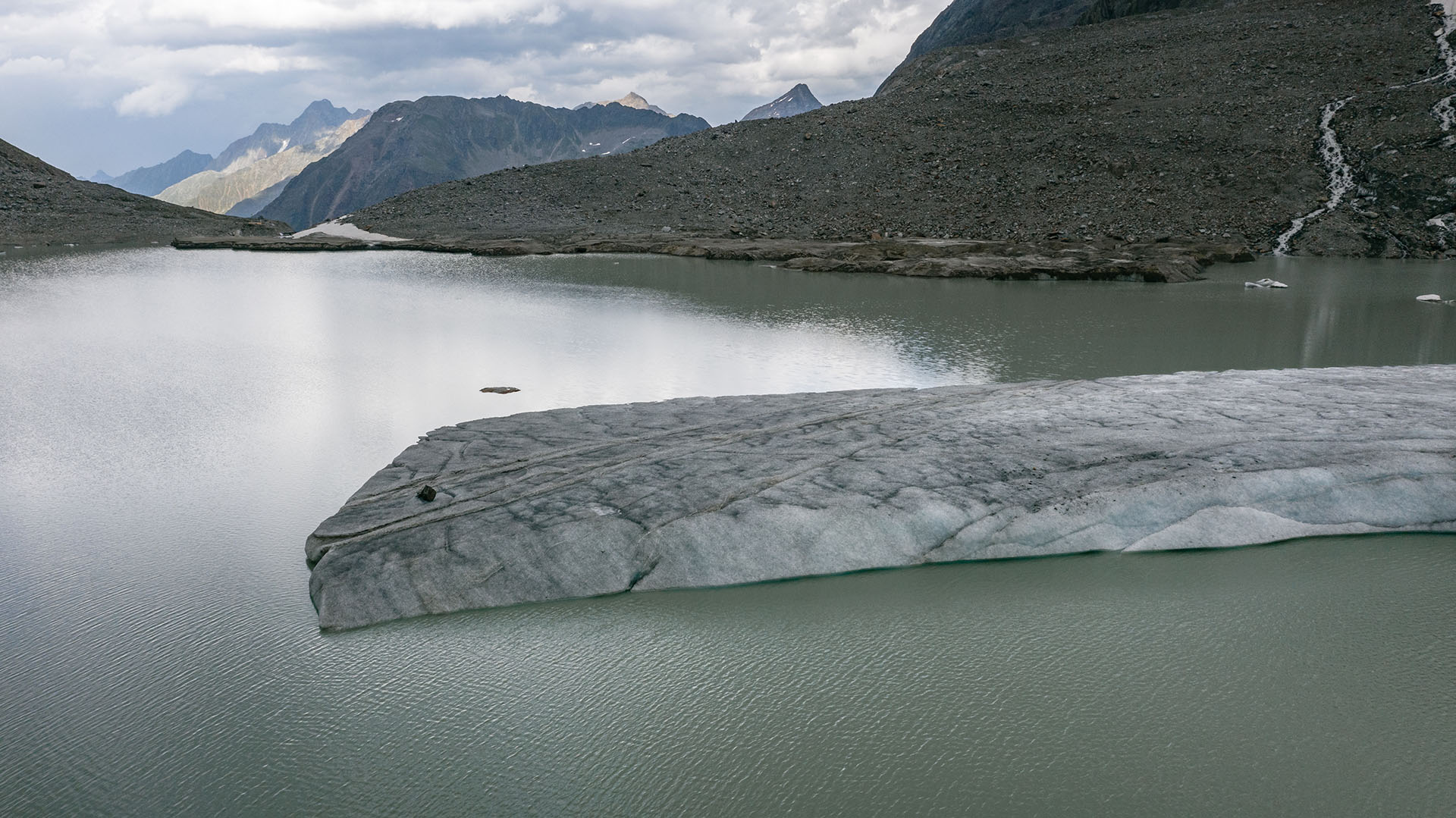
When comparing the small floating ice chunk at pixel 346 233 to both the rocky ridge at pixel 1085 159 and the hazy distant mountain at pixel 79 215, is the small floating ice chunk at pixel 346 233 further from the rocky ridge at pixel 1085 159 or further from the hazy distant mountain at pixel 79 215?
the hazy distant mountain at pixel 79 215

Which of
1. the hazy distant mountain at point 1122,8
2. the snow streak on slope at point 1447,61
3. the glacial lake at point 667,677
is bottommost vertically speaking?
the glacial lake at point 667,677

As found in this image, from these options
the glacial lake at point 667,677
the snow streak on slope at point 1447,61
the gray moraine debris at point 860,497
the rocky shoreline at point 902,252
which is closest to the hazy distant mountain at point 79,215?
the rocky shoreline at point 902,252

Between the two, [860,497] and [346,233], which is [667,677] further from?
[346,233]

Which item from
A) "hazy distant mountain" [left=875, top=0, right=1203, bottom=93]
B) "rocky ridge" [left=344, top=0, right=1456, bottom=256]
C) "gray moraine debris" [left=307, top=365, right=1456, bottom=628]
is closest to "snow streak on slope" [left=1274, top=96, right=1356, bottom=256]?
"rocky ridge" [left=344, top=0, right=1456, bottom=256]

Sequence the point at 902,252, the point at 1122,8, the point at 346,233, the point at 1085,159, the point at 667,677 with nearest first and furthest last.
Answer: the point at 667,677
the point at 902,252
the point at 1085,159
the point at 346,233
the point at 1122,8

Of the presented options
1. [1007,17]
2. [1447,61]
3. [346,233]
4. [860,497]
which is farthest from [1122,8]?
[860,497]

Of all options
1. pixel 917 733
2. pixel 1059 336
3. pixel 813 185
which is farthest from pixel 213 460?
pixel 813 185
